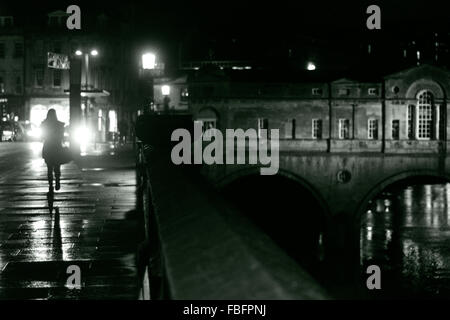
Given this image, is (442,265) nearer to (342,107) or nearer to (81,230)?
(342,107)

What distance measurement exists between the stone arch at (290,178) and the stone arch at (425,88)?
13.1 m

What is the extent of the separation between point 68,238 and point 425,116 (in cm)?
5075

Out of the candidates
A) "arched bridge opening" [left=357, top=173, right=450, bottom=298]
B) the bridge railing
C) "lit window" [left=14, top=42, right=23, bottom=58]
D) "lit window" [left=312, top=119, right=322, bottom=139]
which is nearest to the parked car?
"lit window" [left=14, top=42, right=23, bottom=58]

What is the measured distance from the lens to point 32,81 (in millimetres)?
56594

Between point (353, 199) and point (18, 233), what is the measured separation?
131ft

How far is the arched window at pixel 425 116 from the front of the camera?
55.1 m

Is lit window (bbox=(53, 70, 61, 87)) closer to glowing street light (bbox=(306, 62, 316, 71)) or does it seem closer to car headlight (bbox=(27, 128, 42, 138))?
car headlight (bbox=(27, 128, 42, 138))

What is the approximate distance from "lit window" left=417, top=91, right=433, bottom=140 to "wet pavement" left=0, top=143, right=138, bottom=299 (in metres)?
44.1

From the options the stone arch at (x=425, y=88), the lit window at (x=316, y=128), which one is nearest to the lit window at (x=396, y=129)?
the stone arch at (x=425, y=88)

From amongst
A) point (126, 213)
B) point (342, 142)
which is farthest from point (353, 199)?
point (126, 213)

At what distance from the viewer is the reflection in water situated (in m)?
31.7

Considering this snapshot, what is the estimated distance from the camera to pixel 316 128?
177 ft

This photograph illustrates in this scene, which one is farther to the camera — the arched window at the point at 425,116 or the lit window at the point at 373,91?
the arched window at the point at 425,116

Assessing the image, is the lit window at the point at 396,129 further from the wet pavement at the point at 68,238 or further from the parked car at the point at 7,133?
the wet pavement at the point at 68,238
